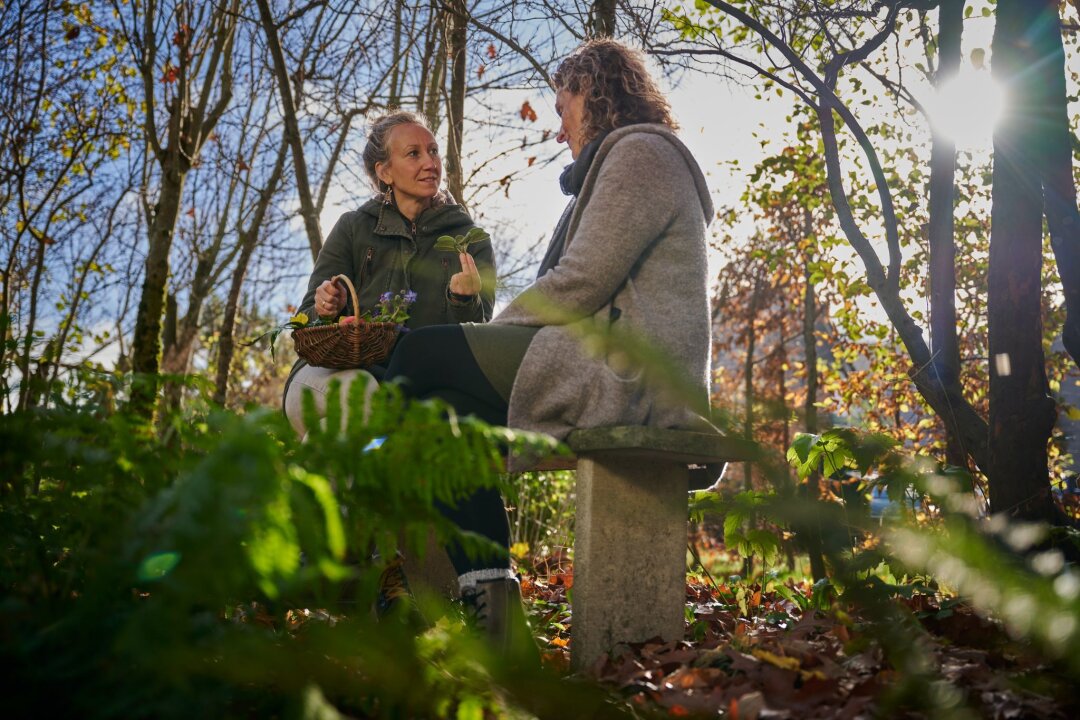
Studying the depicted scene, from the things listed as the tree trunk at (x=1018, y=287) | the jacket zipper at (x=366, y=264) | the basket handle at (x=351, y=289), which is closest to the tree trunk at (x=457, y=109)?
the jacket zipper at (x=366, y=264)

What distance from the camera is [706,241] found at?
9.21 feet

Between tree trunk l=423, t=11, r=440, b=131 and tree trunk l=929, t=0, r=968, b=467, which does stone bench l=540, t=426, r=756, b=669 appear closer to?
tree trunk l=929, t=0, r=968, b=467

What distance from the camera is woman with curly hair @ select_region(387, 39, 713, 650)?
2496 mm

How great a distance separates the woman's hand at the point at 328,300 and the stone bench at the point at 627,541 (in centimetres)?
138

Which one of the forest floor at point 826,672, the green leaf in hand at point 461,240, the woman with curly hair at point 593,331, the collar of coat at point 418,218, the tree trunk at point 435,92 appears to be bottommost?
the forest floor at point 826,672

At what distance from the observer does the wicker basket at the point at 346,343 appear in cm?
325

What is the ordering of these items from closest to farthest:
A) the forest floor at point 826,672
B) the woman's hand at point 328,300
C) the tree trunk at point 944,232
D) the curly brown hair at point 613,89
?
1. the forest floor at point 826,672
2. the curly brown hair at point 613,89
3. the woman's hand at point 328,300
4. the tree trunk at point 944,232

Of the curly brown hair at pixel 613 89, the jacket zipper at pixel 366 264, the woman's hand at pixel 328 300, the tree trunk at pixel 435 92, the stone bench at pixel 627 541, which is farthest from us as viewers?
the tree trunk at pixel 435 92

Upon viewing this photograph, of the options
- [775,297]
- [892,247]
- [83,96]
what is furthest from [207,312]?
[892,247]

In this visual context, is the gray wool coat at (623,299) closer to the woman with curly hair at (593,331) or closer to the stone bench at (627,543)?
the woman with curly hair at (593,331)

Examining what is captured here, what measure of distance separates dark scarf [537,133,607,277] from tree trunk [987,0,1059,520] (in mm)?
1652

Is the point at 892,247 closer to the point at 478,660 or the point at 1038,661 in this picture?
the point at 1038,661

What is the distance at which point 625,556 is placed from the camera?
2.51m

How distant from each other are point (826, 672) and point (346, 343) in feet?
6.58
